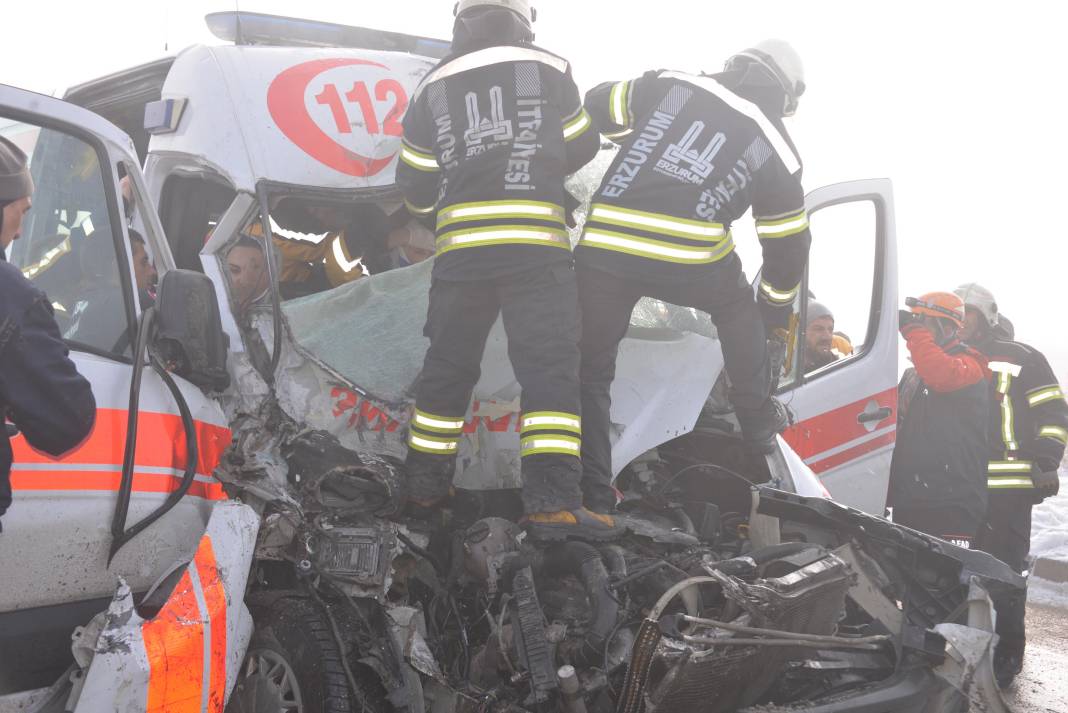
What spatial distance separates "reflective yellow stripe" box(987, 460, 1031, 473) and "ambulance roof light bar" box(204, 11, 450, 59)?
414cm

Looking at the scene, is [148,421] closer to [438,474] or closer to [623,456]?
[438,474]

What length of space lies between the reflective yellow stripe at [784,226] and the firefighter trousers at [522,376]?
3.02ft

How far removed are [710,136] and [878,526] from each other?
1.53m

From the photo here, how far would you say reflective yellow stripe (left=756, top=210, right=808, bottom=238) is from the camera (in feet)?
12.3

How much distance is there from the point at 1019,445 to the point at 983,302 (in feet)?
3.08

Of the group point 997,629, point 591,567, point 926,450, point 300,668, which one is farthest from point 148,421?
point 926,450

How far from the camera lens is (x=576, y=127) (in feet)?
11.5

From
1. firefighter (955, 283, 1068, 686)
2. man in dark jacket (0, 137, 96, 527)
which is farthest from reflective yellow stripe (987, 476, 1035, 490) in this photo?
man in dark jacket (0, 137, 96, 527)

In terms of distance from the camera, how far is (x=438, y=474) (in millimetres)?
3217

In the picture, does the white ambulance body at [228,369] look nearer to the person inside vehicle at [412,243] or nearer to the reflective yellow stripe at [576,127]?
the person inside vehicle at [412,243]

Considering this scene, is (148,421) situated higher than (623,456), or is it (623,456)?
(148,421)

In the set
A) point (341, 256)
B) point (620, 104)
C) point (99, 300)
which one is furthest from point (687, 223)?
point (99, 300)

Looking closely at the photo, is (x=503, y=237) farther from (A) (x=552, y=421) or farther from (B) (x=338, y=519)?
(B) (x=338, y=519)

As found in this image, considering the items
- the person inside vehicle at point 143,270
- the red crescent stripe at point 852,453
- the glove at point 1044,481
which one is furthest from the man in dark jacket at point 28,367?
the glove at point 1044,481
